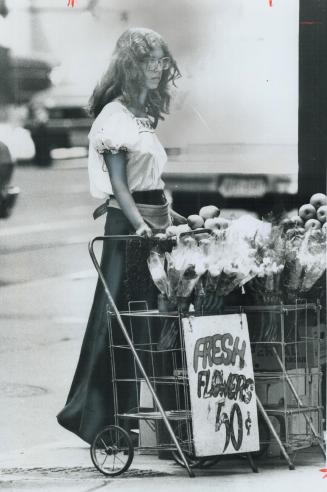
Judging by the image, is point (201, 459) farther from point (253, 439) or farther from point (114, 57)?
point (114, 57)

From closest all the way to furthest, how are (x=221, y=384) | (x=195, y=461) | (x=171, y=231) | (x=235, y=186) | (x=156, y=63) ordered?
1. (x=221, y=384)
2. (x=195, y=461)
3. (x=171, y=231)
4. (x=156, y=63)
5. (x=235, y=186)

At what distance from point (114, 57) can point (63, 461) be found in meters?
2.67

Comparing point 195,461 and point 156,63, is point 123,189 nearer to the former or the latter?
point 156,63

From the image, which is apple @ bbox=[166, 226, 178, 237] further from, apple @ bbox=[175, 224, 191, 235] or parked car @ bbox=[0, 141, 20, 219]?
parked car @ bbox=[0, 141, 20, 219]

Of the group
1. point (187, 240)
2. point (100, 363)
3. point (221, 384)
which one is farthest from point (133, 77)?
point (221, 384)

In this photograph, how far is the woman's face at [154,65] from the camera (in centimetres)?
563

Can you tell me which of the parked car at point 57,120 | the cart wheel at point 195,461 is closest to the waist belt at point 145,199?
the parked car at point 57,120

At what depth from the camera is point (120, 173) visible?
5.57 meters

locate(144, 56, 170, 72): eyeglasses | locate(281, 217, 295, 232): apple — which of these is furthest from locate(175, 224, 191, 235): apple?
locate(144, 56, 170, 72): eyeglasses

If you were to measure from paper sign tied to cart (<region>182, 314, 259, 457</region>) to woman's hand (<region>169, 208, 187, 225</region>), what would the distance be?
0.83 metres

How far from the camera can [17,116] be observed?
567cm

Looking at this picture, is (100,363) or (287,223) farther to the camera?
(287,223)

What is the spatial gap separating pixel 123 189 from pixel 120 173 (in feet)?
0.35

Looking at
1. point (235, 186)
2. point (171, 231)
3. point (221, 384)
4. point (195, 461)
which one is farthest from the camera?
point (235, 186)
